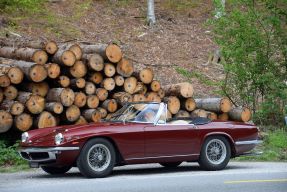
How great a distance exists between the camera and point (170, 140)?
12117mm

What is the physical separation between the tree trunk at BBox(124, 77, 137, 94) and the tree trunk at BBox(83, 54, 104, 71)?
2.78 ft

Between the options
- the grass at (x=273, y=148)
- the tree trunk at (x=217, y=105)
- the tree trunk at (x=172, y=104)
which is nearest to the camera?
the grass at (x=273, y=148)

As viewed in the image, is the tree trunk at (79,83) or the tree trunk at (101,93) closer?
the tree trunk at (79,83)

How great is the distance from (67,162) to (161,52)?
55.4 feet

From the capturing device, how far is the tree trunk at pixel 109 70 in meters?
15.7

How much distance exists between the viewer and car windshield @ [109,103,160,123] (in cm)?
1222

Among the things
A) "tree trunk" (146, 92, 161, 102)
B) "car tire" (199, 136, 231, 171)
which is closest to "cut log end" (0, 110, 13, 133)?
"tree trunk" (146, 92, 161, 102)

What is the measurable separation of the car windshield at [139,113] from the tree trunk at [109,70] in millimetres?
3131

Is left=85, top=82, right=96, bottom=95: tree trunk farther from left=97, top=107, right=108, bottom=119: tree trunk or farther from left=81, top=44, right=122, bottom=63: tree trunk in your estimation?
left=81, top=44, right=122, bottom=63: tree trunk

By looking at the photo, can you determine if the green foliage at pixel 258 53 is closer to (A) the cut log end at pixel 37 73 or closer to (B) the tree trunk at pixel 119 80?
(B) the tree trunk at pixel 119 80

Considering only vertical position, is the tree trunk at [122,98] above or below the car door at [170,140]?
above

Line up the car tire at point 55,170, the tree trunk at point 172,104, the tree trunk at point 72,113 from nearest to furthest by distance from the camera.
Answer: the car tire at point 55,170, the tree trunk at point 72,113, the tree trunk at point 172,104

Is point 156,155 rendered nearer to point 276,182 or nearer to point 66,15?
point 276,182

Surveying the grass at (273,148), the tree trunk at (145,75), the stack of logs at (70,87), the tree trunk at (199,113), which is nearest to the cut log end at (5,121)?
the stack of logs at (70,87)
